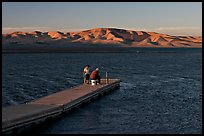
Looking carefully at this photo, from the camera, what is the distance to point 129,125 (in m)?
20.5

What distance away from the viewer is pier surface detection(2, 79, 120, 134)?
17.6 m

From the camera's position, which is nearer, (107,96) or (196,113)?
(196,113)

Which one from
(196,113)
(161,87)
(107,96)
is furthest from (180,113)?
(161,87)

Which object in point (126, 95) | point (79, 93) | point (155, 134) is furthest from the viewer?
point (126, 95)

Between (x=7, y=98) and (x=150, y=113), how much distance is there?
39.7ft

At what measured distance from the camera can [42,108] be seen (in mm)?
20844

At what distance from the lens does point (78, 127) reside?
66.0ft


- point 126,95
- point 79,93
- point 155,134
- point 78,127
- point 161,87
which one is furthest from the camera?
point 161,87

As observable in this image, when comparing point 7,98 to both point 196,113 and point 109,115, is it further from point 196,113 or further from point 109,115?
point 196,113

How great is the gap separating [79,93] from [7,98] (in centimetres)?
607

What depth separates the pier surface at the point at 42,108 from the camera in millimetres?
17620

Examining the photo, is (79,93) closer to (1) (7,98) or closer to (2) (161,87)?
(1) (7,98)

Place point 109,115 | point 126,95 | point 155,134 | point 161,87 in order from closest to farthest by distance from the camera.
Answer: point 155,134
point 109,115
point 126,95
point 161,87

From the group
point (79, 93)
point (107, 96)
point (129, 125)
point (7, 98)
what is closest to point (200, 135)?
point (129, 125)
